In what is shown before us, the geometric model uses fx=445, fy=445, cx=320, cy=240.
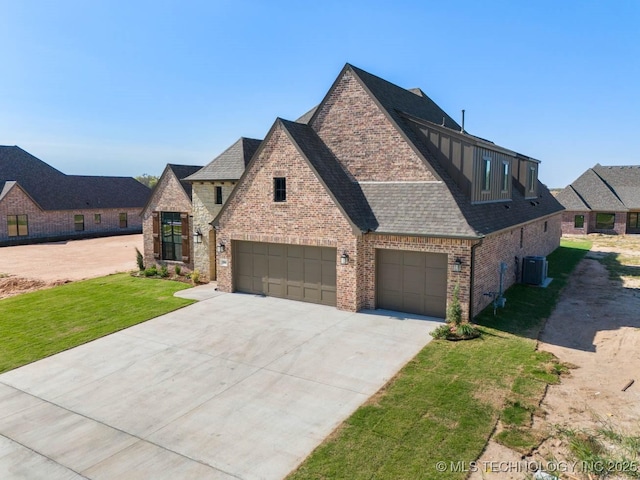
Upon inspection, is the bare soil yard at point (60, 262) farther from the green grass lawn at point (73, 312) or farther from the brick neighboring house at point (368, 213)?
the brick neighboring house at point (368, 213)

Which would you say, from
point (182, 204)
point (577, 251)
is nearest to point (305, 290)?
point (182, 204)

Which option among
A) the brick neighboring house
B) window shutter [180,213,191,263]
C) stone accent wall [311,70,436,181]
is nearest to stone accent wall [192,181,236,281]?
window shutter [180,213,191,263]

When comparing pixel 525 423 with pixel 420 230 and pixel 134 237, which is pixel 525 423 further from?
pixel 134 237

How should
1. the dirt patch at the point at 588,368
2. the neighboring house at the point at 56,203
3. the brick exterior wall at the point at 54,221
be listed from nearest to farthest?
the dirt patch at the point at 588,368 → the brick exterior wall at the point at 54,221 → the neighboring house at the point at 56,203

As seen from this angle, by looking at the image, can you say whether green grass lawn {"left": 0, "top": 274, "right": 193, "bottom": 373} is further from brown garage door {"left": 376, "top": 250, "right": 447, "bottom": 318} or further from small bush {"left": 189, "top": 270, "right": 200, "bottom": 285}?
brown garage door {"left": 376, "top": 250, "right": 447, "bottom": 318}

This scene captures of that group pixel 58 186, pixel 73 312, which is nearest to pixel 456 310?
pixel 73 312

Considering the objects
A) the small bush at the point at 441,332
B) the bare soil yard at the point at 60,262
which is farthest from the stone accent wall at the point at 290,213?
the bare soil yard at the point at 60,262
